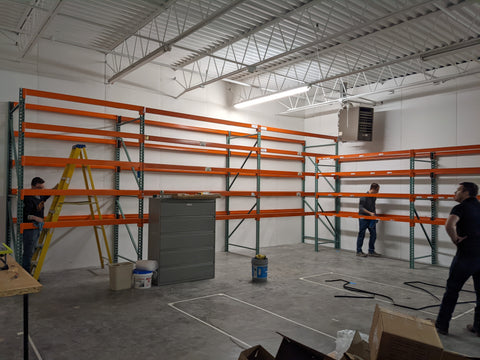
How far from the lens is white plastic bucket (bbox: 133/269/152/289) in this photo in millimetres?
5953

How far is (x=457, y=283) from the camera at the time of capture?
425 centimetres

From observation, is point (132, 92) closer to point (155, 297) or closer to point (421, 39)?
point (155, 297)

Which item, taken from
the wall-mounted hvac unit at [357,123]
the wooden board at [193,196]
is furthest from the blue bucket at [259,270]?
the wall-mounted hvac unit at [357,123]

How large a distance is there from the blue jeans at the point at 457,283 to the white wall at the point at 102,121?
6.16m

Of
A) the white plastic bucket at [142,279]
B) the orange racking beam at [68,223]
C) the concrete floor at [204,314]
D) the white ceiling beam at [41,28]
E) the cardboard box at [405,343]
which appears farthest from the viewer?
the white plastic bucket at [142,279]

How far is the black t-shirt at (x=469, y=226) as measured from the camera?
4188mm

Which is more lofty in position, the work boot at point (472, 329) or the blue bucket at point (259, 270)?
the blue bucket at point (259, 270)

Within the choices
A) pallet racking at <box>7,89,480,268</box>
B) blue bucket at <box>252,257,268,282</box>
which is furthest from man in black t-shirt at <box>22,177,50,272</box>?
blue bucket at <box>252,257,268,282</box>

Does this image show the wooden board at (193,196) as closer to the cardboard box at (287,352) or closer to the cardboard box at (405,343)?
the cardboard box at (287,352)

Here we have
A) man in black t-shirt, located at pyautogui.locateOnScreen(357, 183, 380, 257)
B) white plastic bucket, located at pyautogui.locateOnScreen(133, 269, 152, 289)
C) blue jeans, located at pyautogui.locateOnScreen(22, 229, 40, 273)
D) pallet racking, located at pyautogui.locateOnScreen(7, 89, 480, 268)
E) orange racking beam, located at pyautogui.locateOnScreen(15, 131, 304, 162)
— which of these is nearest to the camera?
white plastic bucket, located at pyautogui.locateOnScreen(133, 269, 152, 289)

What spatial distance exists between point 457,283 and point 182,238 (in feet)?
13.4

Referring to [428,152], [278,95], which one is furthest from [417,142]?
[278,95]

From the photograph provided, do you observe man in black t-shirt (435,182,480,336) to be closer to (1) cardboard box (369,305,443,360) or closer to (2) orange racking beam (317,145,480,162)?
(1) cardboard box (369,305,443,360)

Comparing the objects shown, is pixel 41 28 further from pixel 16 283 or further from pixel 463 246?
pixel 463 246
